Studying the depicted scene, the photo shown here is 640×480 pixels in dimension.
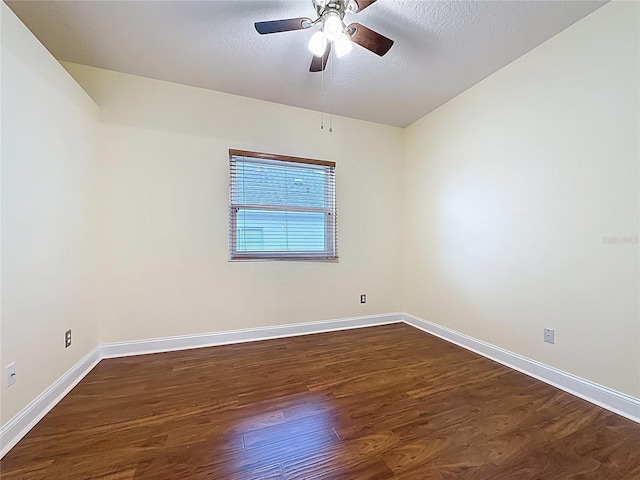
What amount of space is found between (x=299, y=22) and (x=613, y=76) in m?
2.04

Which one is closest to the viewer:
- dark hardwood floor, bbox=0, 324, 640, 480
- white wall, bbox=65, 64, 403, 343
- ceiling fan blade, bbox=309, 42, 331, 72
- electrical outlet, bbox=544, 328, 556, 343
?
dark hardwood floor, bbox=0, 324, 640, 480

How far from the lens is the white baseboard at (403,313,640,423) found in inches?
65.4

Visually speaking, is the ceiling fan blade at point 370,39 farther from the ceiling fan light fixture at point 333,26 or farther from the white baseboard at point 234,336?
the white baseboard at point 234,336

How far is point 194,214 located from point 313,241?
1.32m

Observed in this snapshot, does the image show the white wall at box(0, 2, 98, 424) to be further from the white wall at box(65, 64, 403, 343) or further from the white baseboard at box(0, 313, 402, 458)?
the white wall at box(65, 64, 403, 343)

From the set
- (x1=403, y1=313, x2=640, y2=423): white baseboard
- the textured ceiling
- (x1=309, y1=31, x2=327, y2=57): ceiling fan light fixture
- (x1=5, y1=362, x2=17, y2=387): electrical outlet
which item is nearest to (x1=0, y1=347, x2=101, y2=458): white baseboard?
(x1=5, y1=362, x2=17, y2=387): electrical outlet

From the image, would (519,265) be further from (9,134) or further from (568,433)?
(9,134)

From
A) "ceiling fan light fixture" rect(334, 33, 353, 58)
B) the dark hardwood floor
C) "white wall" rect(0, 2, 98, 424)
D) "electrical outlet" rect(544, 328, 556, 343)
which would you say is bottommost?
the dark hardwood floor

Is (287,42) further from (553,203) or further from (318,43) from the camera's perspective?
(553,203)

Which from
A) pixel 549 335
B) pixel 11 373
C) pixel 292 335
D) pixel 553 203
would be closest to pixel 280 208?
pixel 292 335

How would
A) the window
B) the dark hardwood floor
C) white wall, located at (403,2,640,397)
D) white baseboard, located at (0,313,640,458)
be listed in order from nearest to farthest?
the dark hardwood floor < white baseboard, located at (0,313,640,458) < white wall, located at (403,2,640,397) < the window

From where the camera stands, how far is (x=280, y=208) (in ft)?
10.0

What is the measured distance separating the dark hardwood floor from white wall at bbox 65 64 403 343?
1.84ft

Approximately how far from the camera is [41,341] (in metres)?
1.69
